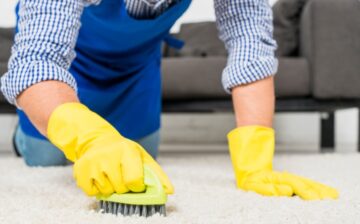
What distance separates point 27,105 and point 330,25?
139 centimetres

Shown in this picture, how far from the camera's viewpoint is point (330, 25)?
77.4 inches

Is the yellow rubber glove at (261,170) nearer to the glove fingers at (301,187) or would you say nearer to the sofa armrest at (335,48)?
the glove fingers at (301,187)

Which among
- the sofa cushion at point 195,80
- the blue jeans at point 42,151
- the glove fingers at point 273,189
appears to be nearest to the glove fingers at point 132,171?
the glove fingers at point 273,189

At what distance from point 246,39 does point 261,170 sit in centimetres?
26

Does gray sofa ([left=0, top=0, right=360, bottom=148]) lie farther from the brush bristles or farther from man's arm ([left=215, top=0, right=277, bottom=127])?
the brush bristles

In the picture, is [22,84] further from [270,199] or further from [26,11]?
[270,199]

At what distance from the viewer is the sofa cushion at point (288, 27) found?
2.23 metres

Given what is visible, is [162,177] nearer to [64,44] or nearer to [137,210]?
[137,210]

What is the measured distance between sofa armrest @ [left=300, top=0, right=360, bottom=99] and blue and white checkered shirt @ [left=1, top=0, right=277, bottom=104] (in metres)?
0.92

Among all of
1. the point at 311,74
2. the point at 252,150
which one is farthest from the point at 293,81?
the point at 252,150

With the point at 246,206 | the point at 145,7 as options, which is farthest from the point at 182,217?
the point at 145,7

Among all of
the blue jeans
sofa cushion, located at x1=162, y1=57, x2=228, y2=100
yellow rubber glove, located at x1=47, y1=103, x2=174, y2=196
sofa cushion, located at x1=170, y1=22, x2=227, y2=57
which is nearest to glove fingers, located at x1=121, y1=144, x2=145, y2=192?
yellow rubber glove, located at x1=47, y1=103, x2=174, y2=196

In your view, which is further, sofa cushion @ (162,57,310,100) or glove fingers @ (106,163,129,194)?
sofa cushion @ (162,57,310,100)

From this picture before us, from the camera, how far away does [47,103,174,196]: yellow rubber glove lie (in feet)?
2.32
